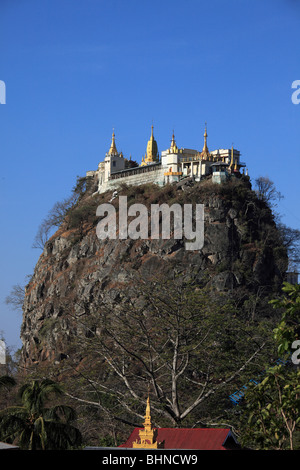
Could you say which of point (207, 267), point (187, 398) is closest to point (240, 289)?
point (207, 267)

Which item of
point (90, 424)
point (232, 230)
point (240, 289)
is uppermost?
point (232, 230)

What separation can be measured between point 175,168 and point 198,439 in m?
65.2

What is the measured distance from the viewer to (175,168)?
89.4 m

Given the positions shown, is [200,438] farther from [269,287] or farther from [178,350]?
[269,287]

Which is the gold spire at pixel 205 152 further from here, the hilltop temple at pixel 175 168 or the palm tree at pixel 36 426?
the palm tree at pixel 36 426

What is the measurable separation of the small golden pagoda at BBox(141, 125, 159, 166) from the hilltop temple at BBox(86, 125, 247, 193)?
4.19 meters

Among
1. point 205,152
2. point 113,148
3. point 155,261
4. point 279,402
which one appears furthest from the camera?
point 113,148

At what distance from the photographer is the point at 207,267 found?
3076 inches

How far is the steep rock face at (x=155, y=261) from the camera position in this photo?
7869 centimetres

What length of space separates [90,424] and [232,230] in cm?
4567

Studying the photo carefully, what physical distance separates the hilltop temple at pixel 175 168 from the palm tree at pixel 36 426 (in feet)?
191

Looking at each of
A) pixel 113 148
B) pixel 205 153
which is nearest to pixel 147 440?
pixel 205 153

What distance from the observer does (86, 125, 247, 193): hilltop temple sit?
287 ft

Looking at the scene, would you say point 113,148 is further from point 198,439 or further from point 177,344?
point 198,439
